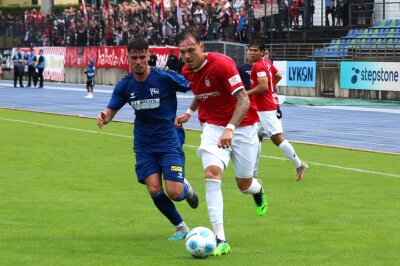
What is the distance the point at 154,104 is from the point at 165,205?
93cm

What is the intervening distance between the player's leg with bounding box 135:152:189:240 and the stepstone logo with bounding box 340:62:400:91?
25.1 meters

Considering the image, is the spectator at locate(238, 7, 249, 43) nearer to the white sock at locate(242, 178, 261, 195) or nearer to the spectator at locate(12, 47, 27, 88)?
the spectator at locate(12, 47, 27, 88)

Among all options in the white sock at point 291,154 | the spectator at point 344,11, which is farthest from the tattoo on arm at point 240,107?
the spectator at point 344,11

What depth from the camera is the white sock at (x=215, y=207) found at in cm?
894

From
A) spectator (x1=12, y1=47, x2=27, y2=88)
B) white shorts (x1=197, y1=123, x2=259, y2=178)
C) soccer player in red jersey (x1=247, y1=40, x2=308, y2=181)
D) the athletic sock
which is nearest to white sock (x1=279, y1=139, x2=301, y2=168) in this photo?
soccer player in red jersey (x1=247, y1=40, x2=308, y2=181)

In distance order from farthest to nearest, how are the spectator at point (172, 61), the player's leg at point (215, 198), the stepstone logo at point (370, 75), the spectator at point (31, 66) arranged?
the spectator at point (31, 66) → the spectator at point (172, 61) → the stepstone logo at point (370, 75) → the player's leg at point (215, 198)

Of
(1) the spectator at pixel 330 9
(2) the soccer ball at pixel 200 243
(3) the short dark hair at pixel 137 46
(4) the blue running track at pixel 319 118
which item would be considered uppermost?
Answer: (1) the spectator at pixel 330 9

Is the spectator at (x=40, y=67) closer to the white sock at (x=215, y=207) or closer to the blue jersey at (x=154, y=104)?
the blue jersey at (x=154, y=104)

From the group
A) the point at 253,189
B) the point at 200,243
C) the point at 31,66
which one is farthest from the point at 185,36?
the point at 31,66

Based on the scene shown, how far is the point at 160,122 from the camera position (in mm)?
9586

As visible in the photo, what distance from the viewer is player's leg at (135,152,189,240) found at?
9.45m

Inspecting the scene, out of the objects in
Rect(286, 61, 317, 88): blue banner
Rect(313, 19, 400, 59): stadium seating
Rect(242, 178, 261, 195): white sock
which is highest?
Rect(313, 19, 400, 59): stadium seating

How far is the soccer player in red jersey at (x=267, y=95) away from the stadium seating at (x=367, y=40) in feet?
70.4

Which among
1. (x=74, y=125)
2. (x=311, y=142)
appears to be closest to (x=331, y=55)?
(x=74, y=125)
